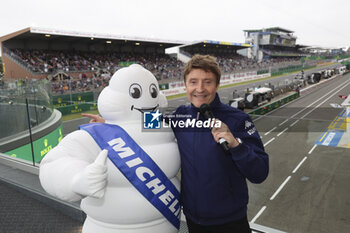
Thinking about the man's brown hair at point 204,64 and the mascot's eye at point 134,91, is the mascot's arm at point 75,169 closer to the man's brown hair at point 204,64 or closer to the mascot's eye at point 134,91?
the mascot's eye at point 134,91

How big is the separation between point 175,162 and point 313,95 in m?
36.8

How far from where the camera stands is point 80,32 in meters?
29.5

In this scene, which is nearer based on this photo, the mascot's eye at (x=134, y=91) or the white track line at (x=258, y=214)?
the mascot's eye at (x=134, y=91)

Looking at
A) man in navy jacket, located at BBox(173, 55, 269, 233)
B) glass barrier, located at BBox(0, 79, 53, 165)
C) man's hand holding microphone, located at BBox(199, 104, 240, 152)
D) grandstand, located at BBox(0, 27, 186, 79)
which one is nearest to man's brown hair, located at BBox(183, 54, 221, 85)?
man in navy jacket, located at BBox(173, 55, 269, 233)

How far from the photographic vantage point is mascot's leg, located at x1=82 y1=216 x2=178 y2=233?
69.2 inches

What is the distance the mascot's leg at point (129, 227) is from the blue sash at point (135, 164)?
87 mm

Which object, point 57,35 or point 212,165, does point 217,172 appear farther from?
point 57,35

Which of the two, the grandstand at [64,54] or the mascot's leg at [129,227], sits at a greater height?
the grandstand at [64,54]

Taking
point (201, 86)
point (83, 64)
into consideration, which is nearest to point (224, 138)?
point (201, 86)

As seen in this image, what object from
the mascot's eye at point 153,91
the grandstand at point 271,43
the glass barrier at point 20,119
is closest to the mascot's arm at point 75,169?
the mascot's eye at point 153,91

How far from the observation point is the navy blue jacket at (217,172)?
1.70m

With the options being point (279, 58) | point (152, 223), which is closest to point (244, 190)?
point (152, 223)

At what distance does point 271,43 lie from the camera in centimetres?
8150

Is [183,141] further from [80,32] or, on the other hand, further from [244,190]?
[80,32]
